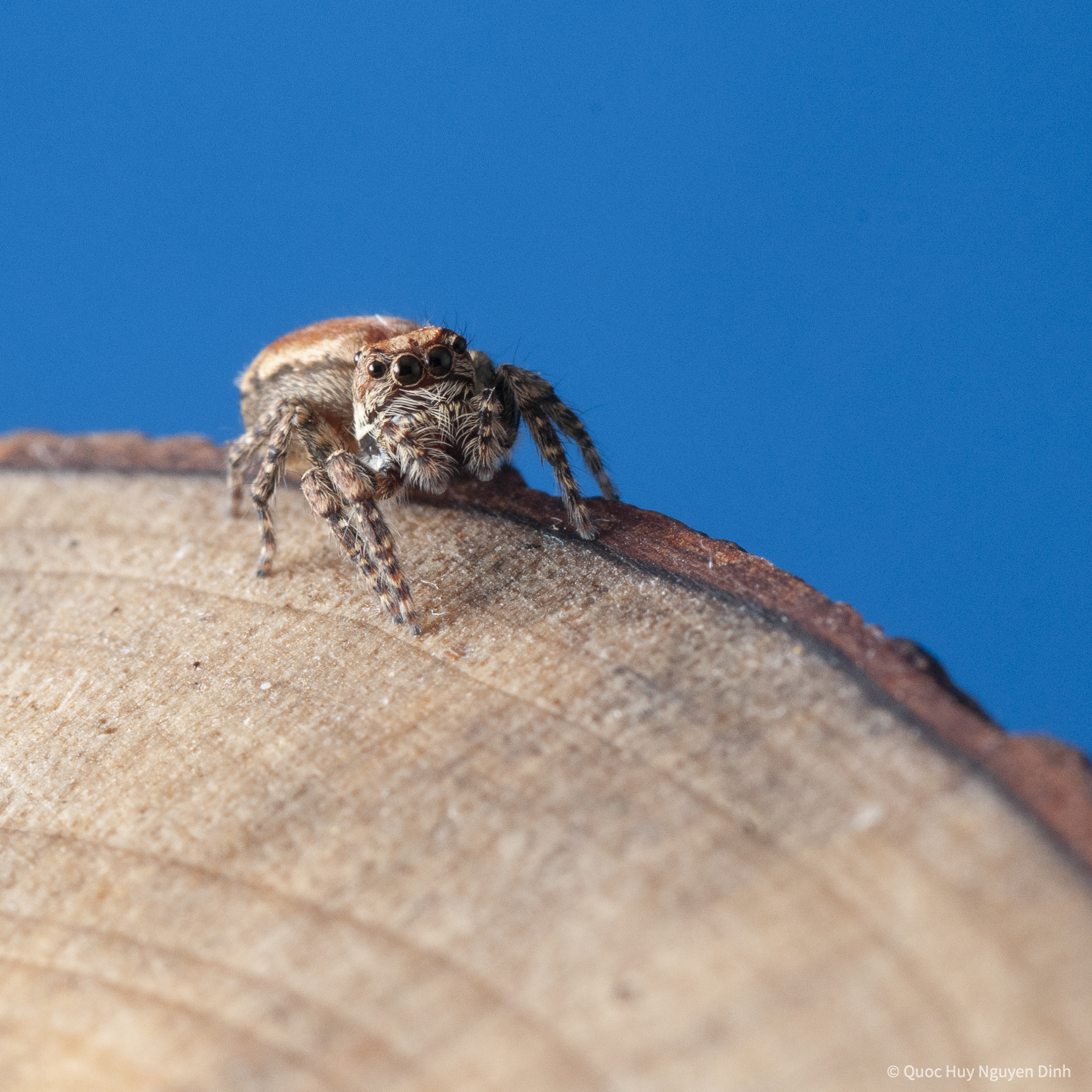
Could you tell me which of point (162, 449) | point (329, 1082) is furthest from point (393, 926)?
point (162, 449)

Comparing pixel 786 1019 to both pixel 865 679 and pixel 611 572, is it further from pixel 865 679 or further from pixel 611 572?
pixel 611 572

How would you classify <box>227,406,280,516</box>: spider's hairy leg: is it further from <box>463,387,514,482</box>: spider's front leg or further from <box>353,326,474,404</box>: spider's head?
<box>463,387,514,482</box>: spider's front leg

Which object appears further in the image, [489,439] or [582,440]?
[582,440]

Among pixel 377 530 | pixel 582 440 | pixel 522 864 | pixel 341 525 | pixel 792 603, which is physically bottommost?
pixel 522 864

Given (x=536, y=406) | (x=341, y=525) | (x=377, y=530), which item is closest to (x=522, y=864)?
(x=377, y=530)

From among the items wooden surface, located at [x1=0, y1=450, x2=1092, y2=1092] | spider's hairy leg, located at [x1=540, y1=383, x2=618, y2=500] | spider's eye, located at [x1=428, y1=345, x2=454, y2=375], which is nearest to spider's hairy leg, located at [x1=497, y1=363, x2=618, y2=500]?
spider's hairy leg, located at [x1=540, y1=383, x2=618, y2=500]

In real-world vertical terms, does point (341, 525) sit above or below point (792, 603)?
above

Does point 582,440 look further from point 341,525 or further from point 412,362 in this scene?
point 341,525
